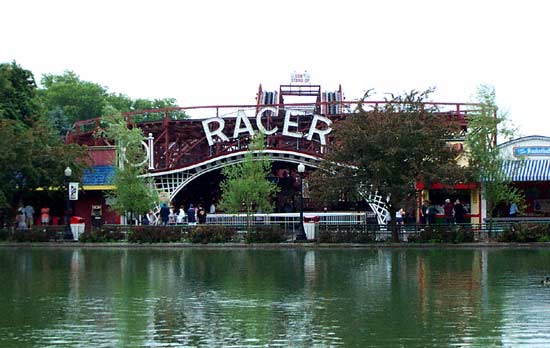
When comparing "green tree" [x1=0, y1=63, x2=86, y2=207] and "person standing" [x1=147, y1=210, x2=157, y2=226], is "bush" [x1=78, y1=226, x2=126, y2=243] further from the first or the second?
"person standing" [x1=147, y1=210, x2=157, y2=226]

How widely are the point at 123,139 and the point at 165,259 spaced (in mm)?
17723

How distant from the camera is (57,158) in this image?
4472 centimetres

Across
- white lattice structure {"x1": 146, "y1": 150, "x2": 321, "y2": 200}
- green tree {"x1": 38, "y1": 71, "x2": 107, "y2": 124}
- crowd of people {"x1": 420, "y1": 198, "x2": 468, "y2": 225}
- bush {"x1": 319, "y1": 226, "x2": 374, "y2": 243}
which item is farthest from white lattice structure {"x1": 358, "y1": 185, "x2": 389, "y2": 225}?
green tree {"x1": 38, "y1": 71, "x2": 107, "y2": 124}

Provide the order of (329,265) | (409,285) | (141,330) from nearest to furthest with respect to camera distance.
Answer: (141,330) → (409,285) → (329,265)

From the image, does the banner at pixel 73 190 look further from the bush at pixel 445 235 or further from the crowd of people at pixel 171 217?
the bush at pixel 445 235

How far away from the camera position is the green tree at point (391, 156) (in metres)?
37.7

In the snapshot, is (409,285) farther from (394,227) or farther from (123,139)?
(123,139)

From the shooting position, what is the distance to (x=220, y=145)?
178 feet

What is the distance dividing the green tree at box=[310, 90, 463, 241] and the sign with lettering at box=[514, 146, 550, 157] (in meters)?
10.0

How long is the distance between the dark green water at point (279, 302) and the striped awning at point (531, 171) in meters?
17.4

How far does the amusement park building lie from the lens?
168 feet

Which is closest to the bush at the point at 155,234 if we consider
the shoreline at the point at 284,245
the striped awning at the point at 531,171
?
the shoreline at the point at 284,245

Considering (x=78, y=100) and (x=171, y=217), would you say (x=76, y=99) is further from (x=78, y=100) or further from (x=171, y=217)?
(x=171, y=217)

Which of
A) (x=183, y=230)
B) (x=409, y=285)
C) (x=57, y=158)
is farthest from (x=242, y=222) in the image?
(x=409, y=285)
